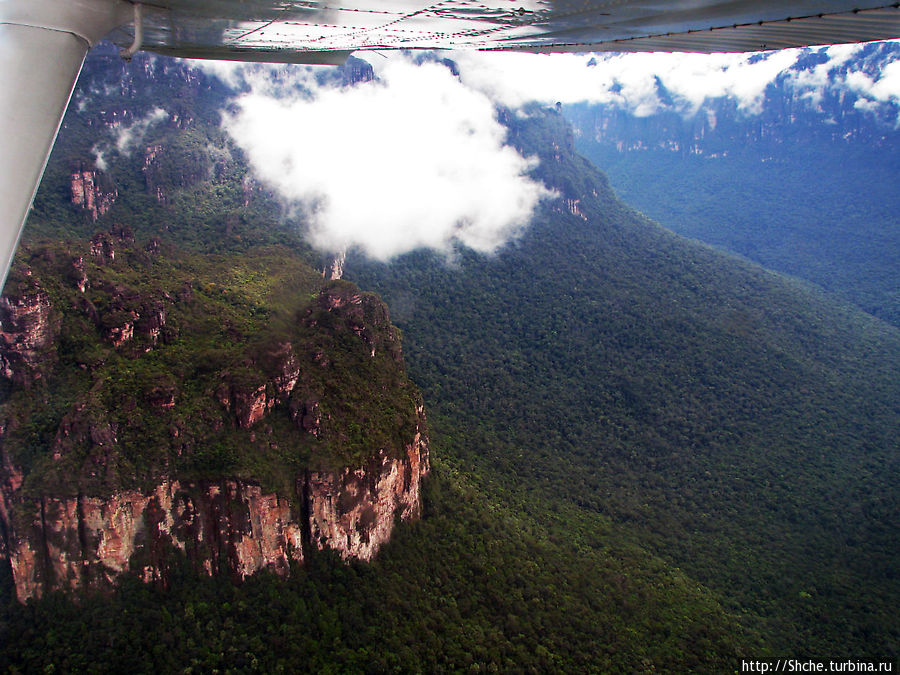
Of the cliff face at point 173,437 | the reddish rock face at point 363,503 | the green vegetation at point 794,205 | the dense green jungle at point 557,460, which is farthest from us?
the green vegetation at point 794,205

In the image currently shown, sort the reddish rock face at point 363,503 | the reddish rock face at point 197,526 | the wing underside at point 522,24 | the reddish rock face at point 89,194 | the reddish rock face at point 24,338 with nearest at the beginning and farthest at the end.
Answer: the wing underside at point 522,24, the reddish rock face at point 197,526, the reddish rock face at point 24,338, the reddish rock face at point 363,503, the reddish rock face at point 89,194

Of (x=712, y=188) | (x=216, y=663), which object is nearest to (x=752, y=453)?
(x=216, y=663)

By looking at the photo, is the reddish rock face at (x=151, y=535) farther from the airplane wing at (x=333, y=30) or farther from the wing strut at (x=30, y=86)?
the wing strut at (x=30, y=86)

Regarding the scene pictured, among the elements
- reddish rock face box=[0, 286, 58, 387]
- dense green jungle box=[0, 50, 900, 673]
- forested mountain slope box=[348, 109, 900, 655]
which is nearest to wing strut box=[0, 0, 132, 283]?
dense green jungle box=[0, 50, 900, 673]

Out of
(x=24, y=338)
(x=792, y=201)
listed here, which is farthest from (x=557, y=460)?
(x=792, y=201)

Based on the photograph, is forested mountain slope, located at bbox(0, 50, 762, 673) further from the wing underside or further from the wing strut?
the wing strut

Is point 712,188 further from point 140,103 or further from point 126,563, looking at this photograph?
point 126,563

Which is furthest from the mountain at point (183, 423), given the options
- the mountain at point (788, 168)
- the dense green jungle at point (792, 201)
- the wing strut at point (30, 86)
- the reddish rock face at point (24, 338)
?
the mountain at point (788, 168)
